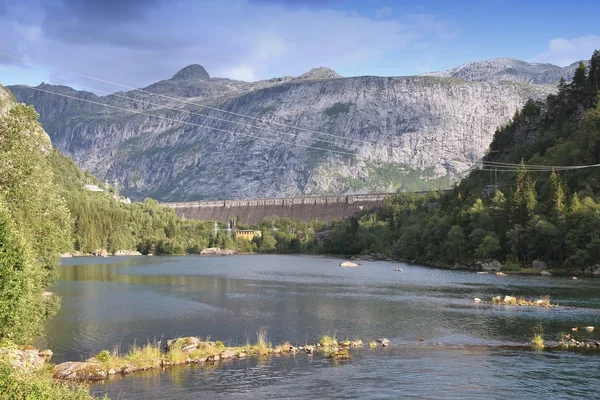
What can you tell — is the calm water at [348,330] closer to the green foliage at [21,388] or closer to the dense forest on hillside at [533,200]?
the green foliage at [21,388]

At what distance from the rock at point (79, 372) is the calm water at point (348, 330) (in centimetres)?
125

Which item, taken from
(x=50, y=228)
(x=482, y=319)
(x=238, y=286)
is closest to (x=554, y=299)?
(x=482, y=319)

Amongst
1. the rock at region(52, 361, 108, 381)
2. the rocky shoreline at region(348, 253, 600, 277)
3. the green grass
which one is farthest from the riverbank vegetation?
the rock at region(52, 361, 108, 381)

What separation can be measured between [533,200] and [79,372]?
278 ft

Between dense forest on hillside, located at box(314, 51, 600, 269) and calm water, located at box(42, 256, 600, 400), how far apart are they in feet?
42.9

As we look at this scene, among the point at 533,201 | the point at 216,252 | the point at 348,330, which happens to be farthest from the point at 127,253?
the point at 348,330

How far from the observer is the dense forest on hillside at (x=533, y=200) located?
88.7 metres

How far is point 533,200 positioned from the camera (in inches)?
3824

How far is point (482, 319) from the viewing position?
47.0 metres

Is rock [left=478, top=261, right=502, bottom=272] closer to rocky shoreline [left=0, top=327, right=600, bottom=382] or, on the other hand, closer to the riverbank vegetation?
the riverbank vegetation

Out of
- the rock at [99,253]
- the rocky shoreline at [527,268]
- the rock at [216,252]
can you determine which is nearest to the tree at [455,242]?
the rocky shoreline at [527,268]

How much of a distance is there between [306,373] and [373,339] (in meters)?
10.6

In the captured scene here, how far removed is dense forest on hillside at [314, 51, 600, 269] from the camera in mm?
88688

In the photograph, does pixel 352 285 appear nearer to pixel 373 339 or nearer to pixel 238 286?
pixel 238 286
